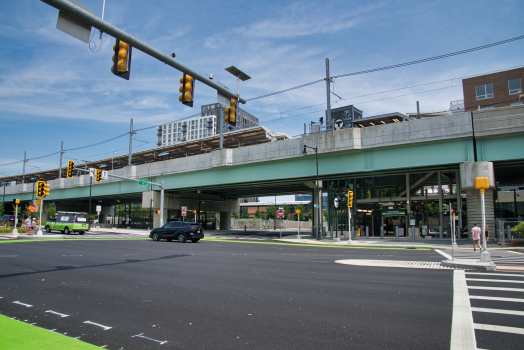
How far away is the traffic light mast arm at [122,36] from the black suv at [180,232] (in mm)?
16087

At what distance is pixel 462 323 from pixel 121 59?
987 cm

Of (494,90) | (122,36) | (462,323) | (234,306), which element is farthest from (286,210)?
(462,323)

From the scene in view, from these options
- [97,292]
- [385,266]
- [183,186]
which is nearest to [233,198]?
[183,186]

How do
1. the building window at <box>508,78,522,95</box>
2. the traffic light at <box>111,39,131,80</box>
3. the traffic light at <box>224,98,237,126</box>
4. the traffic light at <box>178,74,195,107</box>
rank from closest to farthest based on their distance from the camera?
1. the traffic light at <box>111,39,131,80</box>
2. the traffic light at <box>178,74,195,107</box>
3. the traffic light at <box>224,98,237,126</box>
4. the building window at <box>508,78,522,95</box>

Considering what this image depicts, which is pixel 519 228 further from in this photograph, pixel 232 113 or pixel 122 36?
pixel 122 36

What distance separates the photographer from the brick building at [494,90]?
45.6 metres

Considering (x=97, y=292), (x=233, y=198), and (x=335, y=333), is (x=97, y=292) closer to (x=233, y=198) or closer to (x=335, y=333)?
(x=335, y=333)

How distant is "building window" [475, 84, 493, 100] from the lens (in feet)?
156

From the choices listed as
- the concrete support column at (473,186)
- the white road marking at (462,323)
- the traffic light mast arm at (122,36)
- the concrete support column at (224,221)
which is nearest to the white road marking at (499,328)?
the white road marking at (462,323)

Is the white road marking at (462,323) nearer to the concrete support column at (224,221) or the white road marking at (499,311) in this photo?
the white road marking at (499,311)

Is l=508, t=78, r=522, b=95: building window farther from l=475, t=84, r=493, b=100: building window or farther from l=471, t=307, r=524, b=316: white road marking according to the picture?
l=471, t=307, r=524, b=316: white road marking

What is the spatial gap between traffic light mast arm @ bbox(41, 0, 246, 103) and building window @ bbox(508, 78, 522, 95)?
48571 millimetres

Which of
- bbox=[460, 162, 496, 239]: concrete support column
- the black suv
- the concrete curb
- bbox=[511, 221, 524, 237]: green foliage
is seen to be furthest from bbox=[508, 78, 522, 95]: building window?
the black suv

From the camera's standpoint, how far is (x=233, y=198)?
62.9 m
